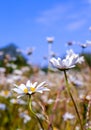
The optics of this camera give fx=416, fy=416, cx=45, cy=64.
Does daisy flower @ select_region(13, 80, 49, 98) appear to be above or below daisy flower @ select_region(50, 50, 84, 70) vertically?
below

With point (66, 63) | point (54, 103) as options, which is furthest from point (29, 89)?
point (54, 103)

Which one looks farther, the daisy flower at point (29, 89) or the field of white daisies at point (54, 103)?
the field of white daisies at point (54, 103)

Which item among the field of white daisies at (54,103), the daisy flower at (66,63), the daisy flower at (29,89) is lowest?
the field of white daisies at (54,103)

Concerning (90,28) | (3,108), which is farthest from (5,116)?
(90,28)

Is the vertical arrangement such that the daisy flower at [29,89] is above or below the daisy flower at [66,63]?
below

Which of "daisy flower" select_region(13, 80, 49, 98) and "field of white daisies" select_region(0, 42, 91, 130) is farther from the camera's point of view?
"field of white daisies" select_region(0, 42, 91, 130)

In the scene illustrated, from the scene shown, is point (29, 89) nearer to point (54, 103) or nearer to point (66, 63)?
point (66, 63)

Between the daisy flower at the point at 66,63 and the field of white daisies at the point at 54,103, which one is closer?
the daisy flower at the point at 66,63

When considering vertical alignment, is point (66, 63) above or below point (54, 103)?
above

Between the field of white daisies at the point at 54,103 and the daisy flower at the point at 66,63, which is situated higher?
the daisy flower at the point at 66,63

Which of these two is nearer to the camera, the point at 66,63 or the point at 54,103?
the point at 66,63

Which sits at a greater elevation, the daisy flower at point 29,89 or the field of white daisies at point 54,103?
the daisy flower at point 29,89
